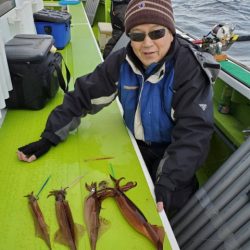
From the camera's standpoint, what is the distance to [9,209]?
134 centimetres

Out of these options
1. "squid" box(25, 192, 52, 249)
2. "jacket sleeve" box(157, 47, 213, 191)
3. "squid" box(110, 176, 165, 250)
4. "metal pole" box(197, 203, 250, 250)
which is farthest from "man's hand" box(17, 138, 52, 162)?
"metal pole" box(197, 203, 250, 250)

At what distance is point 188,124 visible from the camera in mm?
1537

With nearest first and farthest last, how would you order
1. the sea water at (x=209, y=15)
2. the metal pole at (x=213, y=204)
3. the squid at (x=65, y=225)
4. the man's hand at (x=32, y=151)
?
the squid at (x=65, y=225) → the metal pole at (x=213, y=204) → the man's hand at (x=32, y=151) → the sea water at (x=209, y=15)

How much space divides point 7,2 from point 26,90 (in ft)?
2.95

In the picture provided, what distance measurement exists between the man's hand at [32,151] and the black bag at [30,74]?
20.1 inches

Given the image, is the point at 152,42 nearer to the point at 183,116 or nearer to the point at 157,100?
the point at 157,100

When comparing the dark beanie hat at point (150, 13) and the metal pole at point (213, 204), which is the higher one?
the dark beanie hat at point (150, 13)

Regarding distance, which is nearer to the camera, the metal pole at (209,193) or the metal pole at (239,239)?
the metal pole at (239,239)

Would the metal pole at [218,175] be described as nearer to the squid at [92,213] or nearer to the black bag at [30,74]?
the squid at [92,213]

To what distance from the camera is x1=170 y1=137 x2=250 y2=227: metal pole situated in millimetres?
1576

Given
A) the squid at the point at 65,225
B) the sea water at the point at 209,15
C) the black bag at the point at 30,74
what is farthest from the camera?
the sea water at the point at 209,15

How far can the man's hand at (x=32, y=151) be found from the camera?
1628 millimetres

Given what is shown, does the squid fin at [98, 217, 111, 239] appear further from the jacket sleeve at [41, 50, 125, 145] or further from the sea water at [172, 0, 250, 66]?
the sea water at [172, 0, 250, 66]

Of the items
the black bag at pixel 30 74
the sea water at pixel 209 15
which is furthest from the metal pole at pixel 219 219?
the sea water at pixel 209 15
